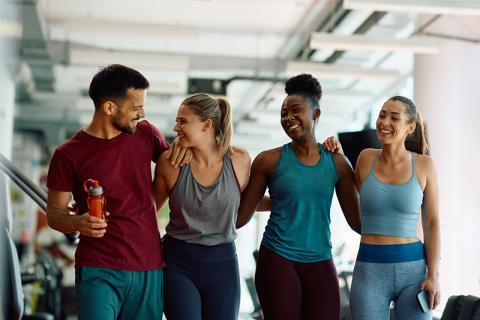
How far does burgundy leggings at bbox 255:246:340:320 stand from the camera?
8.77 ft

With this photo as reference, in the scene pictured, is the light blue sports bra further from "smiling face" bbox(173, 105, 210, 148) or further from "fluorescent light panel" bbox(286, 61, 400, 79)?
"fluorescent light panel" bbox(286, 61, 400, 79)

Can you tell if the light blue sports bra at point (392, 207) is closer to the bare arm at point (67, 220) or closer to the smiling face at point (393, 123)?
the smiling face at point (393, 123)

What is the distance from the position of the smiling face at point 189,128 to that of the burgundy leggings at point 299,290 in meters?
0.48

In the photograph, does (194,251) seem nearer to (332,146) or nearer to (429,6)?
(332,146)

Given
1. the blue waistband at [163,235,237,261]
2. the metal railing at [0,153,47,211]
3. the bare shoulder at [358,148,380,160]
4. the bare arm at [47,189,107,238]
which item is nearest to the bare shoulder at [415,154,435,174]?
the bare shoulder at [358,148,380,160]

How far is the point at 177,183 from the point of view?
261 cm

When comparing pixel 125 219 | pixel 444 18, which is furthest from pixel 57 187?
pixel 444 18

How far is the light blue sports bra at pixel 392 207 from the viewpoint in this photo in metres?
2.66

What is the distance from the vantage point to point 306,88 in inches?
112

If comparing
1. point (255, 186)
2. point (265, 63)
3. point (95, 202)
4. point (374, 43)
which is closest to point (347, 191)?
point (255, 186)

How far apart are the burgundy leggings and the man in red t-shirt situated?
0.41 meters

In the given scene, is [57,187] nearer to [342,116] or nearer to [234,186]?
[234,186]

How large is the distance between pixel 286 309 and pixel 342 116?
40.2 ft

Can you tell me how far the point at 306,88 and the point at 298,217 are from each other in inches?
19.6
